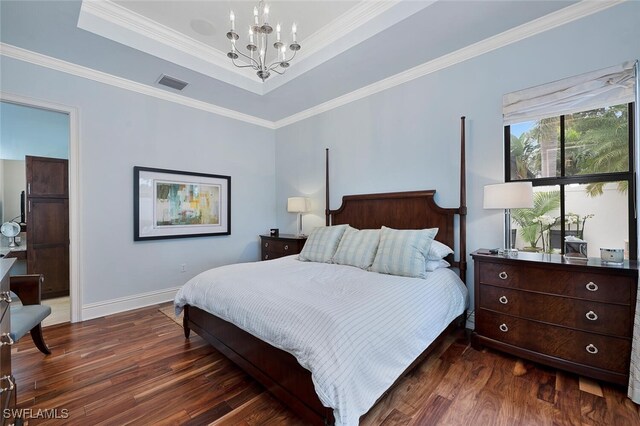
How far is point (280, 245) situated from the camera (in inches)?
163

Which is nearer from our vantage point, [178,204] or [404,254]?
[404,254]

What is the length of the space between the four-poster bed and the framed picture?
5.05ft

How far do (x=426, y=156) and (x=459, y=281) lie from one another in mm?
1375

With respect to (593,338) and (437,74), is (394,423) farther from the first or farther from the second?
(437,74)

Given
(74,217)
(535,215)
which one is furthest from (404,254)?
(74,217)

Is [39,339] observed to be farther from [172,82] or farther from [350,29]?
[350,29]

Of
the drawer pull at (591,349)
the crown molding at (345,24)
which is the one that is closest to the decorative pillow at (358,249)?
the drawer pull at (591,349)

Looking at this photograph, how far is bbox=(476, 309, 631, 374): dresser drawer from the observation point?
1828mm

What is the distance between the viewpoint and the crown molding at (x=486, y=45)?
2242 millimetres

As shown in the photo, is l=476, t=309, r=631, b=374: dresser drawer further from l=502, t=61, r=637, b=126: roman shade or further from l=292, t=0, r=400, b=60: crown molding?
l=292, t=0, r=400, b=60: crown molding

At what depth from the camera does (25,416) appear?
5.45 feet

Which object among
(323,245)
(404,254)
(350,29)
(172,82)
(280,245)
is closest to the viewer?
(404,254)

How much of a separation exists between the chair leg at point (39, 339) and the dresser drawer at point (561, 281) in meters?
3.72

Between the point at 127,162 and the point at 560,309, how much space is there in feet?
14.8
